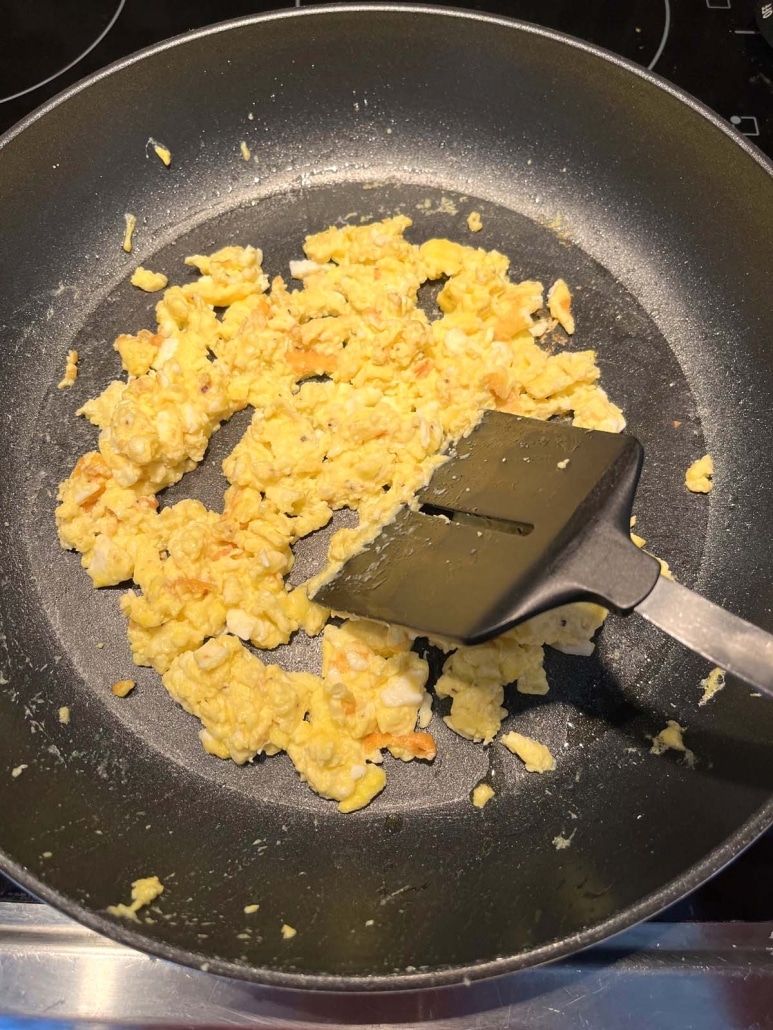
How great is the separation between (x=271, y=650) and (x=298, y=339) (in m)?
0.77

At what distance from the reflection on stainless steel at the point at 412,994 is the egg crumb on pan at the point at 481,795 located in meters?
0.31

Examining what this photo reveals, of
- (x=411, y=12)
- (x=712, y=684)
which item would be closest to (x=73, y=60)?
(x=411, y=12)

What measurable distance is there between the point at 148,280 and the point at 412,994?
5.81 feet

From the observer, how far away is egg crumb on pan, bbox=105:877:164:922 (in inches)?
51.9

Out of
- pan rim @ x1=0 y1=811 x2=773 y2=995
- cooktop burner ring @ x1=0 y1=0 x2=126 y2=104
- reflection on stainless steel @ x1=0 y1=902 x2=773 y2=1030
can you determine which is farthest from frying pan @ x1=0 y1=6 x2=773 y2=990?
cooktop burner ring @ x1=0 y1=0 x2=126 y2=104

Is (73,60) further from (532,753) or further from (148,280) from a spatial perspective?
(532,753)

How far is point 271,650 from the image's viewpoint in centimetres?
165

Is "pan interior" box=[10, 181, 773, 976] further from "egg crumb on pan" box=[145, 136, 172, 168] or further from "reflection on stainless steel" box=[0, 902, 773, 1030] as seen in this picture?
"egg crumb on pan" box=[145, 136, 172, 168]

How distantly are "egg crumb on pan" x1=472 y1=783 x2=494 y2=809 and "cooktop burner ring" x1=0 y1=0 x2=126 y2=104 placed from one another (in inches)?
87.1

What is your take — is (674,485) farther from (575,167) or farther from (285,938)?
(285,938)

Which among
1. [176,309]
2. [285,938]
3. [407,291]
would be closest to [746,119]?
[407,291]

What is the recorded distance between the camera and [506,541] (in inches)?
52.4

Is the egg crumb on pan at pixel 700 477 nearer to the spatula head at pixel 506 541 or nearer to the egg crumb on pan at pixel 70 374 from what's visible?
the spatula head at pixel 506 541

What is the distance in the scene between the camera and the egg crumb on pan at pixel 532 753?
1.57 m
